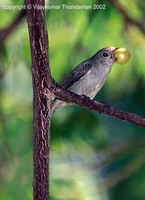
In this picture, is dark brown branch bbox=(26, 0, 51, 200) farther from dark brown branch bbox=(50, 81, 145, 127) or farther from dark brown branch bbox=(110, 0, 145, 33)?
dark brown branch bbox=(110, 0, 145, 33)

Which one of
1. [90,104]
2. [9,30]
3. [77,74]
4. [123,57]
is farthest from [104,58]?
[90,104]

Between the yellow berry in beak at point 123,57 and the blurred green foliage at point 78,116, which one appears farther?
the blurred green foliage at point 78,116

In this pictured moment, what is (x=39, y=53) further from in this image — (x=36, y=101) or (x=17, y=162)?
(x=17, y=162)

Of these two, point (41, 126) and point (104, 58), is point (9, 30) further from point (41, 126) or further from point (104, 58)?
point (41, 126)

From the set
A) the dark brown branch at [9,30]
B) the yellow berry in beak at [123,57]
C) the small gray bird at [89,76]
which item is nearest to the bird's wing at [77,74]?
the small gray bird at [89,76]

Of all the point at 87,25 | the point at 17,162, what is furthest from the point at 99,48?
the point at 17,162

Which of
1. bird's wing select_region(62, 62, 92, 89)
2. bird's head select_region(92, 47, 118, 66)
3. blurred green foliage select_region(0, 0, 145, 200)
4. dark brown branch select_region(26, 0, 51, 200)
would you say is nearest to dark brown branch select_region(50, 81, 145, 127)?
dark brown branch select_region(26, 0, 51, 200)

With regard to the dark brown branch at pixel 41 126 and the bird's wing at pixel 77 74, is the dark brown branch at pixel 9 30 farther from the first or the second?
the dark brown branch at pixel 41 126
